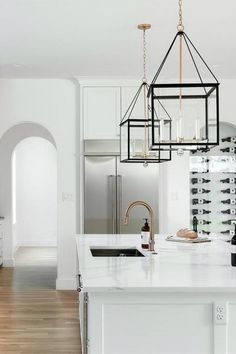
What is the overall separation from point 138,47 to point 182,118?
8.73ft

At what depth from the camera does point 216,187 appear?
26.6 feet

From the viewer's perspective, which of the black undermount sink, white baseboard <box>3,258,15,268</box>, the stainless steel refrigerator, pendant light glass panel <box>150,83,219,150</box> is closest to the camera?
pendant light glass panel <box>150,83,219,150</box>

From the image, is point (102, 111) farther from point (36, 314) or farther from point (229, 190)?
point (36, 314)

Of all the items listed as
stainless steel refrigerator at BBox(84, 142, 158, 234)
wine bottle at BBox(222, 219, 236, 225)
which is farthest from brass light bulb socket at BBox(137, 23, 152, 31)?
wine bottle at BBox(222, 219, 236, 225)

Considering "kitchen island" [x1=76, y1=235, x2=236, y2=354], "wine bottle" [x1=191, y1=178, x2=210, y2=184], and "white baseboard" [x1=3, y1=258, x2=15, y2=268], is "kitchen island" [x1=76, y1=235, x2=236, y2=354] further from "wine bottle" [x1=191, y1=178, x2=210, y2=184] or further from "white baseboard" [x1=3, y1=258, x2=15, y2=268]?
"white baseboard" [x1=3, y1=258, x2=15, y2=268]

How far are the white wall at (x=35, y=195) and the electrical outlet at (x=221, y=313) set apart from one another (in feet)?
31.0

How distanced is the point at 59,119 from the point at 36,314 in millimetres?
2678

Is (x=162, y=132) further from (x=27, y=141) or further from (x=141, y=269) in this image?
(x=27, y=141)

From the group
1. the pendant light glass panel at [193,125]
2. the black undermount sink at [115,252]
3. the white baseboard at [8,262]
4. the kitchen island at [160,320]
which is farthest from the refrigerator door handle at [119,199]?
the kitchen island at [160,320]

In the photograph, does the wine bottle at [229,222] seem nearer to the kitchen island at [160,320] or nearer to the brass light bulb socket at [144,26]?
the brass light bulb socket at [144,26]

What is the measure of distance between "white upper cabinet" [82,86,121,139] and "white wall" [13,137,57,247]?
510 centimetres

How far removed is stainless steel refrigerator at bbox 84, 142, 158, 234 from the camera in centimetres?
705

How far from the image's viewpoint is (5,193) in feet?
31.1

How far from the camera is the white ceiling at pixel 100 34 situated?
14.3 feet
